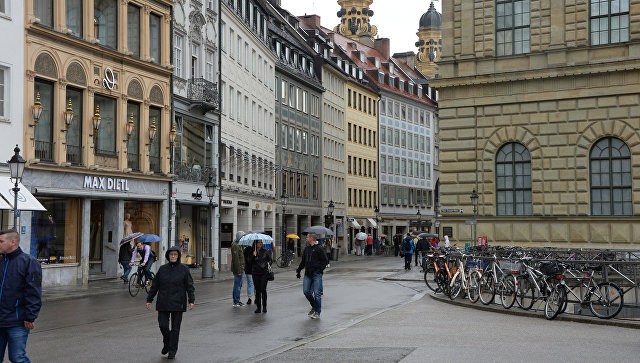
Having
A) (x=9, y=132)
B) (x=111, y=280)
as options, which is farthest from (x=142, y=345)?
(x=111, y=280)

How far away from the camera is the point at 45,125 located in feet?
102

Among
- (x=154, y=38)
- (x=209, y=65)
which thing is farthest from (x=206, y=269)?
(x=209, y=65)

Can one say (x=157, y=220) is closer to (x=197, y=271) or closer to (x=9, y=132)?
(x=197, y=271)

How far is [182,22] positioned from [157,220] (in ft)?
31.4

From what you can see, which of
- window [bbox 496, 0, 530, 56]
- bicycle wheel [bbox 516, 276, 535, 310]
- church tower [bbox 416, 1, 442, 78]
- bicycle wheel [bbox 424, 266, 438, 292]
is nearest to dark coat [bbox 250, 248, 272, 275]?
bicycle wheel [bbox 516, 276, 535, 310]

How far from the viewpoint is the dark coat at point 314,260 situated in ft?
61.1

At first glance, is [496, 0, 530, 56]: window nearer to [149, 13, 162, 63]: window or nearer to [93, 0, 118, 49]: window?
[149, 13, 162, 63]: window

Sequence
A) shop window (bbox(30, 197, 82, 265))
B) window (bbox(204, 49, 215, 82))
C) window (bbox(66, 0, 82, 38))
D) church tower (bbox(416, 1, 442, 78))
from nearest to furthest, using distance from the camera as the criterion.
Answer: shop window (bbox(30, 197, 82, 265)), window (bbox(66, 0, 82, 38)), window (bbox(204, 49, 215, 82)), church tower (bbox(416, 1, 442, 78))

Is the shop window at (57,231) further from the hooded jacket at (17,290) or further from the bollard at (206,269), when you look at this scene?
the hooded jacket at (17,290)

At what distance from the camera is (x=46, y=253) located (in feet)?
102

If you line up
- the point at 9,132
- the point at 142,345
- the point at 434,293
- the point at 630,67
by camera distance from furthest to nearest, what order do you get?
1. the point at 630,67
2. the point at 9,132
3. the point at 434,293
4. the point at 142,345

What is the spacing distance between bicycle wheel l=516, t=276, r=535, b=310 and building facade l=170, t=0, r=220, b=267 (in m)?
23.1

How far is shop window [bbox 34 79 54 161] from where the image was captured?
3058 cm

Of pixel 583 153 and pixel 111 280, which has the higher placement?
pixel 583 153
